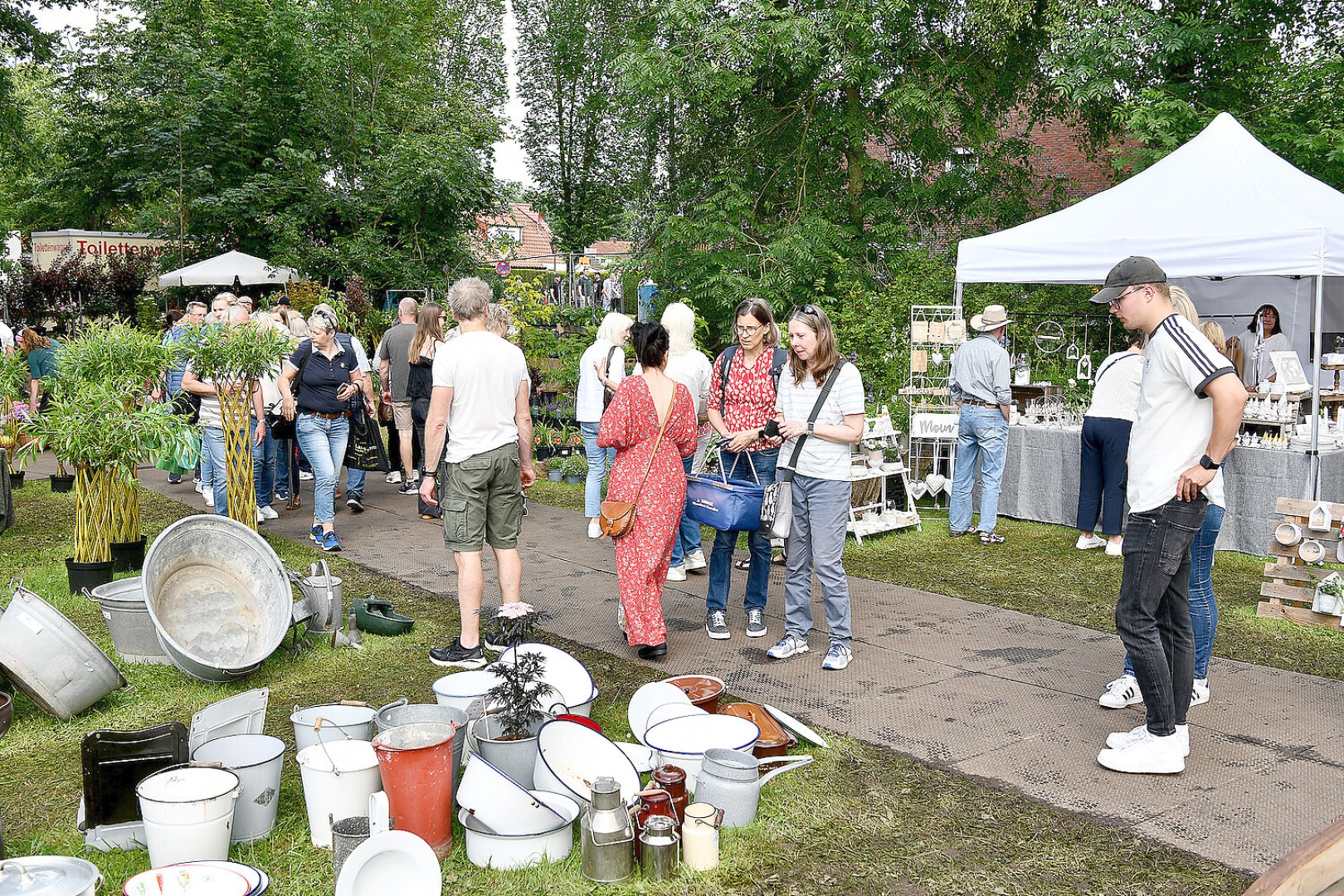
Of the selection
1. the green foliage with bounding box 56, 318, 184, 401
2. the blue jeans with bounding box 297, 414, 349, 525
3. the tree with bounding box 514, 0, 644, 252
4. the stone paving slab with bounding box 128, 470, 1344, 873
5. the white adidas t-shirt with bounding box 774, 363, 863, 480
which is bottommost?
the stone paving slab with bounding box 128, 470, 1344, 873

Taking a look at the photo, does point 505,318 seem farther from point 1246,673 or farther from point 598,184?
point 598,184

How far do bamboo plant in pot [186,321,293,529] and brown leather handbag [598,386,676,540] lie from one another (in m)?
3.21

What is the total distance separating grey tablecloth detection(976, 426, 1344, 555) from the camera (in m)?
7.62

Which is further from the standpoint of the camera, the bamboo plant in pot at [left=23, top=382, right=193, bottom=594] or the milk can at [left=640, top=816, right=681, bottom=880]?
the bamboo plant in pot at [left=23, top=382, right=193, bottom=594]

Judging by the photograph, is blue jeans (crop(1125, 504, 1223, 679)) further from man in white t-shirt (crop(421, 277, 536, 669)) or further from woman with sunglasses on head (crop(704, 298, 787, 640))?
man in white t-shirt (crop(421, 277, 536, 669))

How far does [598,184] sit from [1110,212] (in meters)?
27.0

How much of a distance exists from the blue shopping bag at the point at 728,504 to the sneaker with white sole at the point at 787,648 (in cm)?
59

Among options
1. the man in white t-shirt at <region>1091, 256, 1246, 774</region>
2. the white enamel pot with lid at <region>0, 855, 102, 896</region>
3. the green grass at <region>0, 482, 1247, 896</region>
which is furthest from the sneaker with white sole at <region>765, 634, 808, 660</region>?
the white enamel pot with lid at <region>0, 855, 102, 896</region>

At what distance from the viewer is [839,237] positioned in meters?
15.7

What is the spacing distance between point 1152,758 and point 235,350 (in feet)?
19.9

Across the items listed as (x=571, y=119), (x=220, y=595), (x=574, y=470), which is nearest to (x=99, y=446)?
(x=220, y=595)

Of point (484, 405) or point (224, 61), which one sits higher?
point (224, 61)

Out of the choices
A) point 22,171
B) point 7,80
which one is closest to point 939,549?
point 7,80

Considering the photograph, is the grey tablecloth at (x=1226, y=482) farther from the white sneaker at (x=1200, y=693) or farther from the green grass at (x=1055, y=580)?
the white sneaker at (x=1200, y=693)
